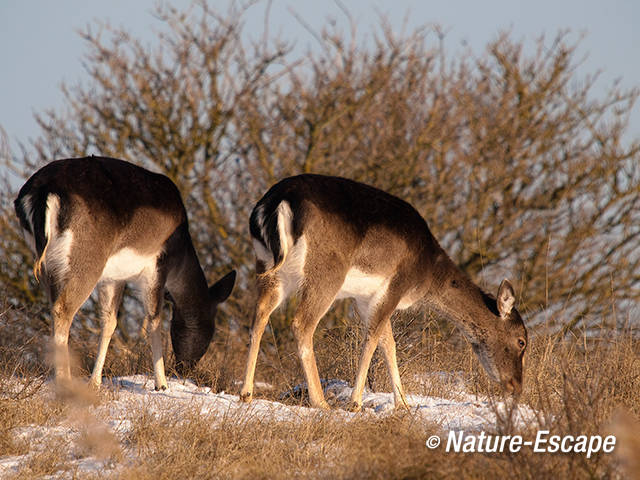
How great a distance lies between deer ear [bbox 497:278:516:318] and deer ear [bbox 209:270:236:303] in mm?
2831

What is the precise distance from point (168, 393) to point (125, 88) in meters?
7.00

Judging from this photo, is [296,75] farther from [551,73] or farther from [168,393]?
[168,393]

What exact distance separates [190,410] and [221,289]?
143 inches

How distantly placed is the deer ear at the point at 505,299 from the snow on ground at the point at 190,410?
84 cm

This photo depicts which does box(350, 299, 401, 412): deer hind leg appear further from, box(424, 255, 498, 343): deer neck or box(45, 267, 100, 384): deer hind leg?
box(45, 267, 100, 384): deer hind leg

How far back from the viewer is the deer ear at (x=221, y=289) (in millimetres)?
9031

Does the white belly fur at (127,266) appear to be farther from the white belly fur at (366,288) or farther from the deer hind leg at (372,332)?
the deer hind leg at (372,332)

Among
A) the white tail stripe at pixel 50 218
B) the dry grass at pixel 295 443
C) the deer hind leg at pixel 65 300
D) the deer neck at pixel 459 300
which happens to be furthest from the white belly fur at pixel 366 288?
the white tail stripe at pixel 50 218

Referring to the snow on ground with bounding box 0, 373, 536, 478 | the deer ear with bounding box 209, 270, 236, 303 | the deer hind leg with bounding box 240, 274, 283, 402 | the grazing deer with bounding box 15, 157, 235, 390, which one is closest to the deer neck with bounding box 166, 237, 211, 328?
the grazing deer with bounding box 15, 157, 235, 390

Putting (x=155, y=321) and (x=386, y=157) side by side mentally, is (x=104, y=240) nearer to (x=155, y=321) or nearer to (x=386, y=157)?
(x=155, y=321)

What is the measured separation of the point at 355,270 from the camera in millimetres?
7062

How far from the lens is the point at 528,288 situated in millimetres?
12734

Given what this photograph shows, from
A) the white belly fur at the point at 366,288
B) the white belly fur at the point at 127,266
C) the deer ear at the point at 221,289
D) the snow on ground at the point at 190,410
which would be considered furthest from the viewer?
the deer ear at the point at 221,289

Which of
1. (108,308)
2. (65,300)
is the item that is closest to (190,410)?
(65,300)
